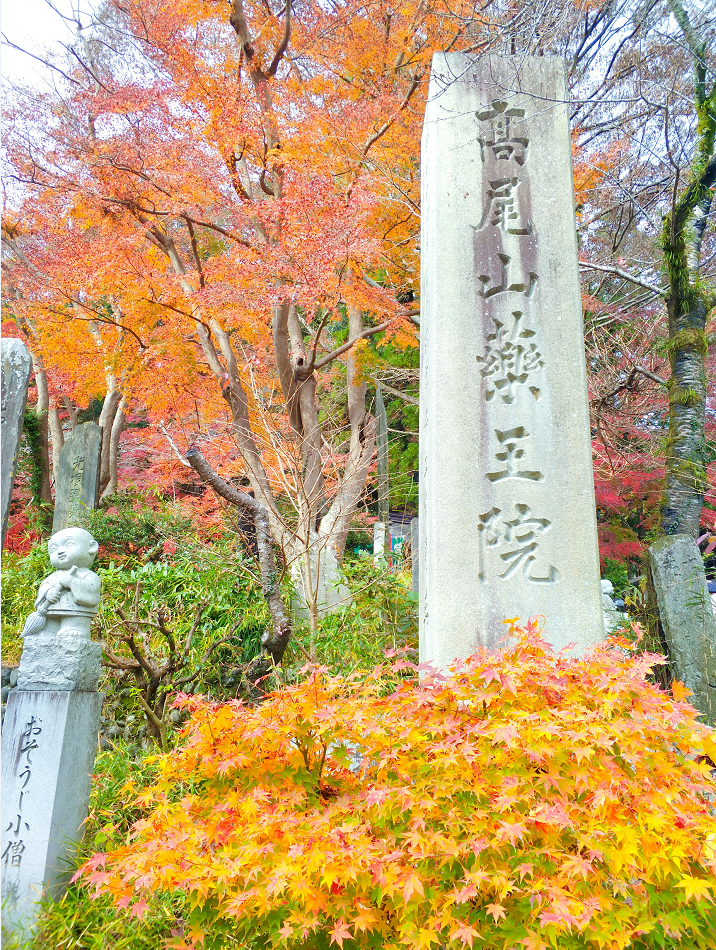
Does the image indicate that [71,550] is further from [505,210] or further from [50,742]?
[505,210]

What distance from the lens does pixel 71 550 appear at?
147 inches

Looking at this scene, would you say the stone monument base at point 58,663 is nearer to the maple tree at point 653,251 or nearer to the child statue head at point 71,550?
the child statue head at point 71,550

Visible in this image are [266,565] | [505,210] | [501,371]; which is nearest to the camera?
[501,371]

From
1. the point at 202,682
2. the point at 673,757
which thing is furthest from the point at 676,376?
the point at 202,682

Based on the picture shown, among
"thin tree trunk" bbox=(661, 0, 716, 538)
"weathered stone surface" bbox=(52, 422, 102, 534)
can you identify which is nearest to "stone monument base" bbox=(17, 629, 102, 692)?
"thin tree trunk" bbox=(661, 0, 716, 538)

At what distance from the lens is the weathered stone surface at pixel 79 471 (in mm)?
9461

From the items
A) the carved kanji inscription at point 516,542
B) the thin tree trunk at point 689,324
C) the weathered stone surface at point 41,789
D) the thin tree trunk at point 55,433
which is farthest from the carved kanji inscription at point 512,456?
the thin tree trunk at point 55,433

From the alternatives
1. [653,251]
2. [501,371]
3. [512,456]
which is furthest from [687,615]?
[653,251]

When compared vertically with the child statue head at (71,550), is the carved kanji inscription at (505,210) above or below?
above

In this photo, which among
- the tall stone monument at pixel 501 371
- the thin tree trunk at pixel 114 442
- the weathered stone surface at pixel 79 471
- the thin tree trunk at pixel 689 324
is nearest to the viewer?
the tall stone monument at pixel 501 371

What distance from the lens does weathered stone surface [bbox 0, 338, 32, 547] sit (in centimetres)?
492

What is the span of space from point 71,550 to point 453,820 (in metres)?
2.68

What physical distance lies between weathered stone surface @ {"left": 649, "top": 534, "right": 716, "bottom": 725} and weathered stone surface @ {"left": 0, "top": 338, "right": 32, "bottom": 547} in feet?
15.7

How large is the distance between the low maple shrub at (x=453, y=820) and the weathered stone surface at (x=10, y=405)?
3.33m
